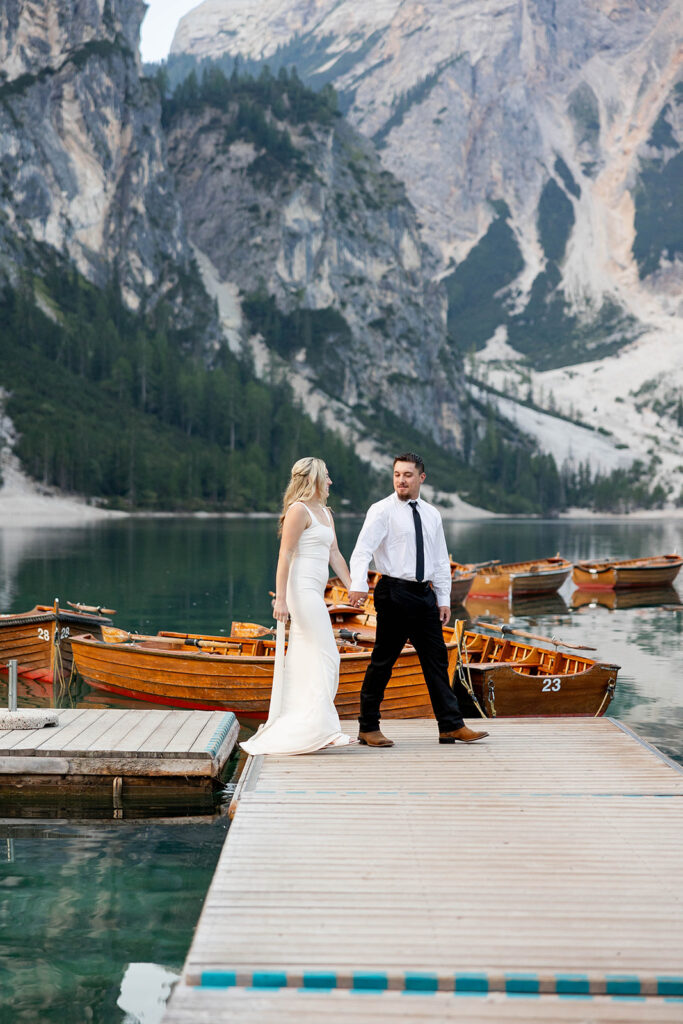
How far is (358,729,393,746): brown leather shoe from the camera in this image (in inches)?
442

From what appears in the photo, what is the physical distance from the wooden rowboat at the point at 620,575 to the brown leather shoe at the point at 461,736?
44430 millimetres

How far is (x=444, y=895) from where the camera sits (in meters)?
6.74

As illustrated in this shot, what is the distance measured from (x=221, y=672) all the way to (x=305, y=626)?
7584mm

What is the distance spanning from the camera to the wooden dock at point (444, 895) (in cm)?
553

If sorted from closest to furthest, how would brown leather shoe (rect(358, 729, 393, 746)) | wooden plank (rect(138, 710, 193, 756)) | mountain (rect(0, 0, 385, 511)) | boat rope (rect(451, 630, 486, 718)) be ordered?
brown leather shoe (rect(358, 729, 393, 746))
wooden plank (rect(138, 710, 193, 756))
boat rope (rect(451, 630, 486, 718))
mountain (rect(0, 0, 385, 511))

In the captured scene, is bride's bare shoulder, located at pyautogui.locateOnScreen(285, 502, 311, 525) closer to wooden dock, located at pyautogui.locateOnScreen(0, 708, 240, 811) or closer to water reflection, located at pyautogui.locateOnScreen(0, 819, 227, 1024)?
wooden dock, located at pyautogui.locateOnScreen(0, 708, 240, 811)

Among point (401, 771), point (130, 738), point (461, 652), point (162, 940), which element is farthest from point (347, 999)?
point (461, 652)

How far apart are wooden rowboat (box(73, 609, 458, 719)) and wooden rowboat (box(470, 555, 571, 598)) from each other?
2894cm

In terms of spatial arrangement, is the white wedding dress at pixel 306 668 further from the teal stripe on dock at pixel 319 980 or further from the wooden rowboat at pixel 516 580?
the wooden rowboat at pixel 516 580

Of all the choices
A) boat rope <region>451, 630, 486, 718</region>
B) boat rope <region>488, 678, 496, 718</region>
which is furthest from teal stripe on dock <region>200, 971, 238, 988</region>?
boat rope <region>488, 678, 496, 718</region>

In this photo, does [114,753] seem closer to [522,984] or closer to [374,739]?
[374,739]

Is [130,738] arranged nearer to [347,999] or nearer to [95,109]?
[347,999]

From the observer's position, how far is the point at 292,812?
28.3ft

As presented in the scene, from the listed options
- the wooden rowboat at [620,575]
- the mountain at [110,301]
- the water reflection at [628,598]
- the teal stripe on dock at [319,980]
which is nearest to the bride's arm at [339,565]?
the teal stripe on dock at [319,980]
